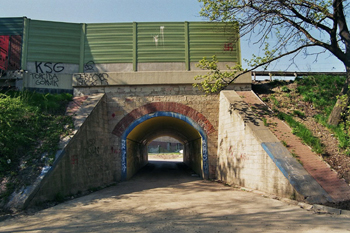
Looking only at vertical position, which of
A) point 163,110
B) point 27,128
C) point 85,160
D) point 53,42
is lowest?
point 85,160

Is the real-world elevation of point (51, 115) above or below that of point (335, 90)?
below

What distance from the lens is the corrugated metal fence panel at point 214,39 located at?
43.0ft

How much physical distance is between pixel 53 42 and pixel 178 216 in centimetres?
1115

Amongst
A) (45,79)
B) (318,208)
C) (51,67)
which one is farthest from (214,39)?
(318,208)

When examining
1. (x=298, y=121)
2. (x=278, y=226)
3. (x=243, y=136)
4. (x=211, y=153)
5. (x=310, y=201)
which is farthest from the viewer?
(x=211, y=153)

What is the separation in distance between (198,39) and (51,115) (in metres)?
7.95

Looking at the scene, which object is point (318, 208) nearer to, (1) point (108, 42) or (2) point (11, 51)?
(1) point (108, 42)

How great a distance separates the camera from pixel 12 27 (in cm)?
1280

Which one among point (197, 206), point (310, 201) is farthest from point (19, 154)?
point (310, 201)

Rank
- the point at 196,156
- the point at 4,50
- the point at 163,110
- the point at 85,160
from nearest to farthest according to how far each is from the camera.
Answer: the point at 85,160 < the point at 163,110 < the point at 4,50 < the point at 196,156

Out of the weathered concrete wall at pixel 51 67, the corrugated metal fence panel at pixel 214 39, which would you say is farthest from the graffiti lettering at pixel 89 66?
the corrugated metal fence panel at pixel 214 39

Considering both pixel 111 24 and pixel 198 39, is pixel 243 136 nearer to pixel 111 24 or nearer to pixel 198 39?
pixel 198 39

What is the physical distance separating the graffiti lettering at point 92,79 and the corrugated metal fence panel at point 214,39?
4.76 m

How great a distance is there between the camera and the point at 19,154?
8398 millimetres
